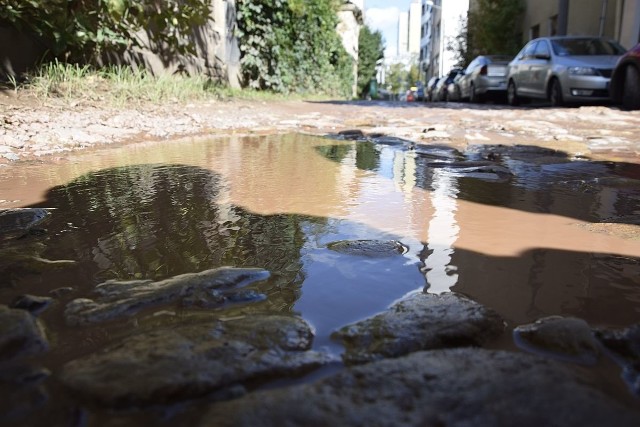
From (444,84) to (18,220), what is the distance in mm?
17943

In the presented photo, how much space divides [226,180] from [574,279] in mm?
1902

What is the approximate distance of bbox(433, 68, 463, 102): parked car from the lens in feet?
59.2

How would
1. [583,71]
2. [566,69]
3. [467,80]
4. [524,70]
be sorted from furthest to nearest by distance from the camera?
[467,80], [524,70], [566,69], [583,71]

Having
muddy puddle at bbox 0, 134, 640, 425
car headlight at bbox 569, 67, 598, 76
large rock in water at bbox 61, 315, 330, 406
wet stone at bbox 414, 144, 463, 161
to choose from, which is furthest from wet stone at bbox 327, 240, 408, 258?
car headlight at bbox 569, 67, 598, 76

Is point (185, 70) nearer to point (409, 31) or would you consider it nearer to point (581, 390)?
point (581, 390)

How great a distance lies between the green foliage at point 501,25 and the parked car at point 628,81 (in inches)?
471

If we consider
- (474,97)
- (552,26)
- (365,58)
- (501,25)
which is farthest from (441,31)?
(474,97)

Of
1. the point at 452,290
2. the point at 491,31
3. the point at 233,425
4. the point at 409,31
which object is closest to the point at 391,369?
the point at 233,425

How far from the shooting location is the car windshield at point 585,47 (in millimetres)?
9305

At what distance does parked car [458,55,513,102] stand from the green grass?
27.6ft

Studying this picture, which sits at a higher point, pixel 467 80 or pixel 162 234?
pixel 467 80

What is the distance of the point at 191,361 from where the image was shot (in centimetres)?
95

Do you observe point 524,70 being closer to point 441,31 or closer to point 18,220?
point 18,220

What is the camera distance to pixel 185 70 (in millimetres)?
8586
